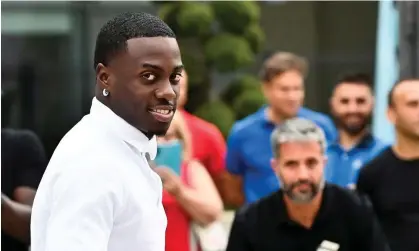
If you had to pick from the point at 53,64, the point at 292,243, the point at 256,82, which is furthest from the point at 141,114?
the point at 256,82

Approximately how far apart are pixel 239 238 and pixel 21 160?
2.34 feet

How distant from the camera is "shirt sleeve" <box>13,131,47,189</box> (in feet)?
8.23

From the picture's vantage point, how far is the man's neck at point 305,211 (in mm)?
2654

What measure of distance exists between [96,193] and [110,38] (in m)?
0.27

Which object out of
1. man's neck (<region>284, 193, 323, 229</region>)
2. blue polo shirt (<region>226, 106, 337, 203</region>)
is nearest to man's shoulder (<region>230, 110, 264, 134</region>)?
blue polo shirt (<region>226, 106, 337, 203</region>)

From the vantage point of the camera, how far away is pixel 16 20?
457cm

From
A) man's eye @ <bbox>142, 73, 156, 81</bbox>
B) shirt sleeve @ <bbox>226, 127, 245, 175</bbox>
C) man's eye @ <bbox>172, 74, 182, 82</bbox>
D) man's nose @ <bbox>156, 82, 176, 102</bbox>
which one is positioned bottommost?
shirt sleeve @ <bbox>226, 127, 245, 175</bbox>

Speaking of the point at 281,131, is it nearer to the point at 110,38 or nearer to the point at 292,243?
the point at 292,243

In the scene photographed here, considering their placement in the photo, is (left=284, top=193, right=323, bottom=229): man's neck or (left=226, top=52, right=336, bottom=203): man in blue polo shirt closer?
(left=284, top=193, right=323, bottom=229): man's neck

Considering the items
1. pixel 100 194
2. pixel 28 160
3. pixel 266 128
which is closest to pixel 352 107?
pixel 266 128

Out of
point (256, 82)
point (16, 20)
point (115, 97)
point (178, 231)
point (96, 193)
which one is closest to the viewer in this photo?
point (96, 193)

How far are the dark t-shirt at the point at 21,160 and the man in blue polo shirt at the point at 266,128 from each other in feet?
4.05

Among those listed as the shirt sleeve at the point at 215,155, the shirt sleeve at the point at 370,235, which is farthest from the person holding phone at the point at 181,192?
the shirt sleeve at the point at 370,235

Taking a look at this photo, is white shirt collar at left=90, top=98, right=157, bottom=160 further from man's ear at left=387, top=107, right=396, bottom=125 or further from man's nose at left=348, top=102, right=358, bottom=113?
man's nose at left=348, top=102, right=358, bottom=113
